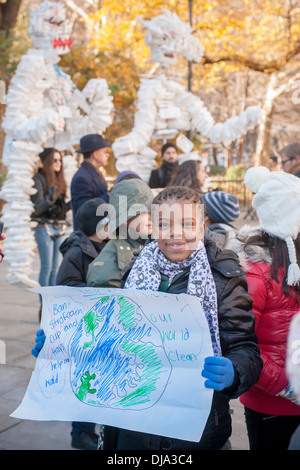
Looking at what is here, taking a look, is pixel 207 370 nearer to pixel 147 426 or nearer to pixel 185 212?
pixel 147 426

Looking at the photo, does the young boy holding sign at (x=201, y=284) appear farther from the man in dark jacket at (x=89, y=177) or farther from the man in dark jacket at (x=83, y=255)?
the man in dark jacket at (x=89, y=177)

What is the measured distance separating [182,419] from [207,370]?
0.18 m

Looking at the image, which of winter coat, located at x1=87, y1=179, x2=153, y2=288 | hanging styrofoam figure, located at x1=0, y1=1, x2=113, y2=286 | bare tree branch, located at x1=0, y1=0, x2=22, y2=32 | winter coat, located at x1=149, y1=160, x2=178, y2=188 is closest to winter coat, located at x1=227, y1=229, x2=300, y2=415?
winter coat, located at x1=87, y1=179, x2=153, y2=288

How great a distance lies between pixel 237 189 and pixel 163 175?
50.3ft

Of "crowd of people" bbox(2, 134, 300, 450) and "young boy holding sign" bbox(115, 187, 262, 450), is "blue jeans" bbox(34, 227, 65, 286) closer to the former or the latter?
"crowd of people" bbox(2, 134, 300, 450)

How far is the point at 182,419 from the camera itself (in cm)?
204

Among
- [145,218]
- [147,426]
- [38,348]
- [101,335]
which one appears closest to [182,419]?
[147,426]

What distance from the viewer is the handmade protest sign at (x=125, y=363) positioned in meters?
2.08

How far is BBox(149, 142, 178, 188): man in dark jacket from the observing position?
713 cm

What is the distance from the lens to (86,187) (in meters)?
5.52

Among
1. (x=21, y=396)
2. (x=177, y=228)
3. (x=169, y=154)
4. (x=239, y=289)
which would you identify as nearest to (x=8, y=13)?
(x=169, y=154)

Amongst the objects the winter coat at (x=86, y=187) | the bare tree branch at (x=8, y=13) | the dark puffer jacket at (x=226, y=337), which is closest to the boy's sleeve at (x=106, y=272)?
the dark puffer jacket at (x=226, y=337)

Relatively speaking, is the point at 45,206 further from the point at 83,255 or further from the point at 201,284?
the point at 201,284

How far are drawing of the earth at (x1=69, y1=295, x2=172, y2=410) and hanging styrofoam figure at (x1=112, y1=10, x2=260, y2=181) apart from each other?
16.8 feet
